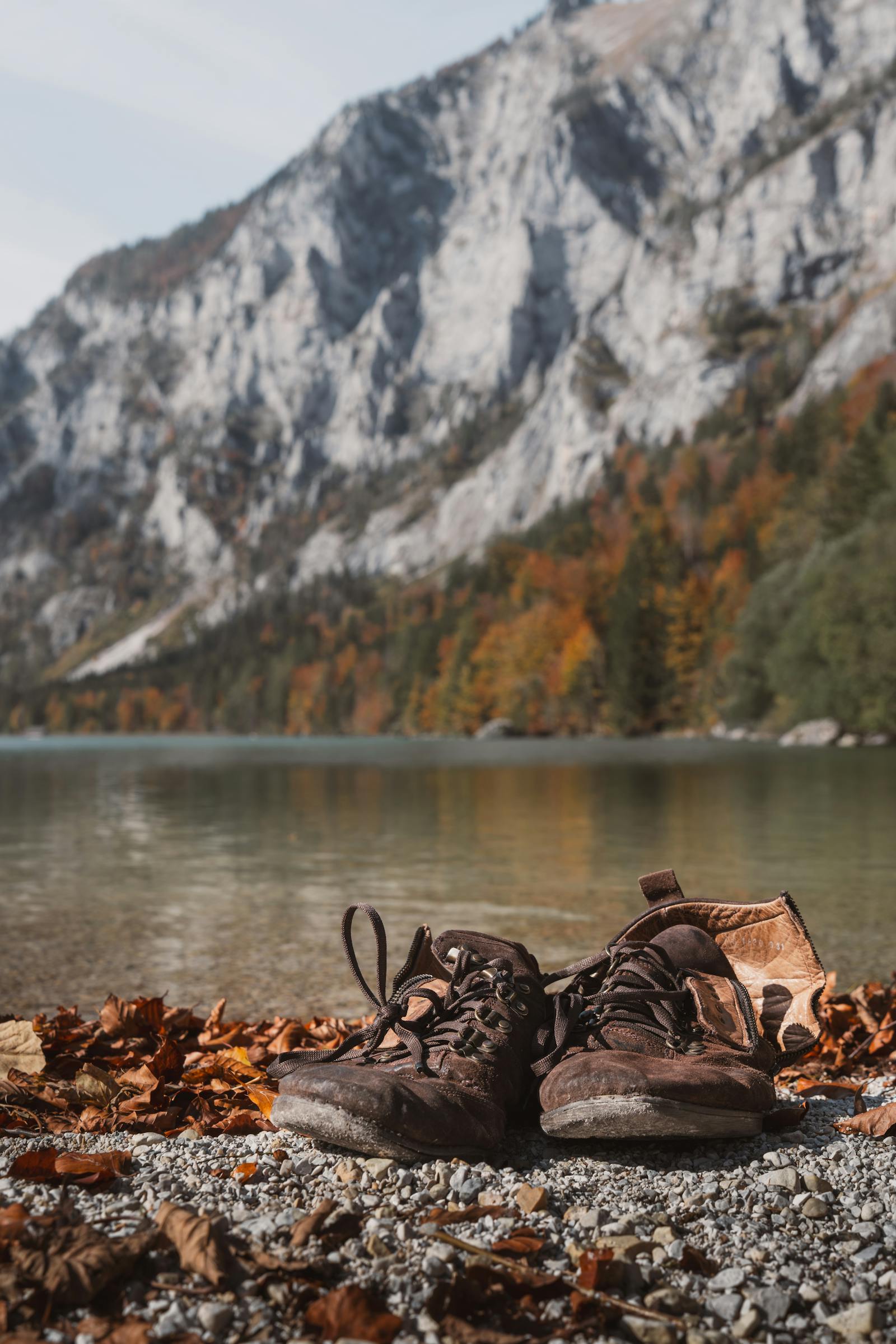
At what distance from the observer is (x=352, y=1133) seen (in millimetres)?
2555

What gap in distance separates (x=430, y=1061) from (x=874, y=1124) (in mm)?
1406

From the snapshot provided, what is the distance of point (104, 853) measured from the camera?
42.2 feet

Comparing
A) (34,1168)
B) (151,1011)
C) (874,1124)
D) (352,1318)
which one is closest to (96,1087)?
(34,1168)

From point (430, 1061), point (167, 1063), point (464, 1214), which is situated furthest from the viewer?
point (167, 1063)

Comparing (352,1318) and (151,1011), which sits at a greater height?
(352,1318)

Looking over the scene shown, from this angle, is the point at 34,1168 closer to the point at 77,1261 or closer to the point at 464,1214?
the point at 77,1261

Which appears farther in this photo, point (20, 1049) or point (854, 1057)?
point (854, 1057)

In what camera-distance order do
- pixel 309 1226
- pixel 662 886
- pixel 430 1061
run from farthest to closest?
pixel 662 886
pixel 430 1061
pixel 309 1226

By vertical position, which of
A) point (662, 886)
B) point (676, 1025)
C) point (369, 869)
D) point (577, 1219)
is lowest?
point (369, 869)

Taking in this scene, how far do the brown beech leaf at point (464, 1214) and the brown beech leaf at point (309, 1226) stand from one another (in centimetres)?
23

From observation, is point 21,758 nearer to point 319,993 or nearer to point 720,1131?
point 319,993

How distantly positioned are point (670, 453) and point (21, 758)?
295 feet

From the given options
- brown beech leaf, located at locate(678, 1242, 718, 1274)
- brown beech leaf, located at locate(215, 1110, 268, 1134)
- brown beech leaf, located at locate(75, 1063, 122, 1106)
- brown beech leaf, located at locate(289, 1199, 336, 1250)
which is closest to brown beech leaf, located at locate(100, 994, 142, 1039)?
brown beech leaf, located at locate(75, 1063, 122, 1106)

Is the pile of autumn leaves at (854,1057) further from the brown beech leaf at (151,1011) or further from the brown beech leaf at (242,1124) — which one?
the brown beech leaf at (151,1011)
